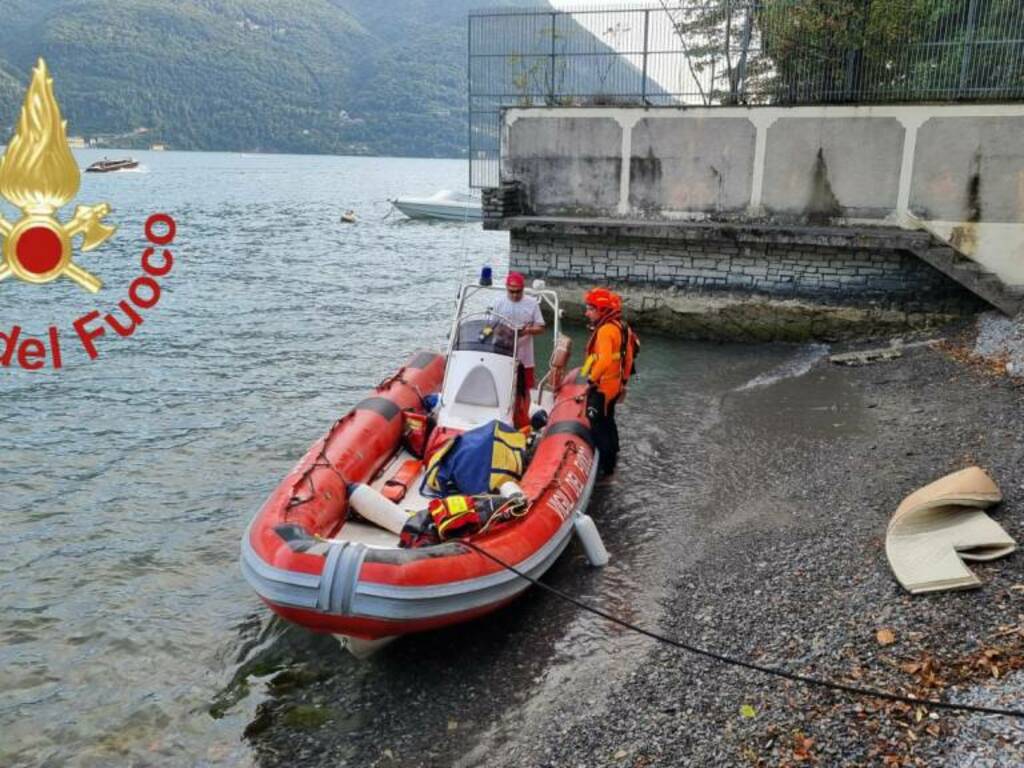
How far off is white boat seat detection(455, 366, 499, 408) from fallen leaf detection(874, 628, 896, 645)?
4.14 metres

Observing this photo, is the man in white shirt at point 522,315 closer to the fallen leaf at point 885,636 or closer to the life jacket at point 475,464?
the life jacket at point 475,464

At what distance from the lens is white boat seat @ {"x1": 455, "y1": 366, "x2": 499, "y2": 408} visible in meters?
7.99

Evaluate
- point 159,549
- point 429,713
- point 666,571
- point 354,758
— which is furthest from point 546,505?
point 159,549

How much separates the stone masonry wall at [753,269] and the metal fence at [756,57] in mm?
2509

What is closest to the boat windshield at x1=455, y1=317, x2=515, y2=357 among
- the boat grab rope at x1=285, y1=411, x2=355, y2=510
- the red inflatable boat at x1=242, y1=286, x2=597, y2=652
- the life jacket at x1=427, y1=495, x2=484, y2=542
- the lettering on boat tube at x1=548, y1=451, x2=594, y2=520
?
the red inflatable boat at x1=242, y1=286, x2=597, y2=652

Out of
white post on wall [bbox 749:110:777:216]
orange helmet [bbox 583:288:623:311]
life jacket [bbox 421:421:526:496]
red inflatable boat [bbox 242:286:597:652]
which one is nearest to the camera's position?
red inflatable boat [bbox 242:286:597:652]

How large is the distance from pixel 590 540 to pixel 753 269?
30.3 feet

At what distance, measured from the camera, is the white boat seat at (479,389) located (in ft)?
26.2

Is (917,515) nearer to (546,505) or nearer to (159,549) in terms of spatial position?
(546,505)

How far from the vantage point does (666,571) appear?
6.46 metres

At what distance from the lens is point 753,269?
47.4 ft

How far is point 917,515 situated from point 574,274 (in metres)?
10.5

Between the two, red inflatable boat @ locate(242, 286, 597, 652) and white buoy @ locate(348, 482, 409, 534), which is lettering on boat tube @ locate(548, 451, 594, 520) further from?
white buoy @ locate(348, 482, 409, 534)

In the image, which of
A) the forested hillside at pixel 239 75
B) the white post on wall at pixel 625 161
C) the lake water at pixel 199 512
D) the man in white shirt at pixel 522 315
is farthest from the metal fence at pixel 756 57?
the forested hillside at pixel 239 75
